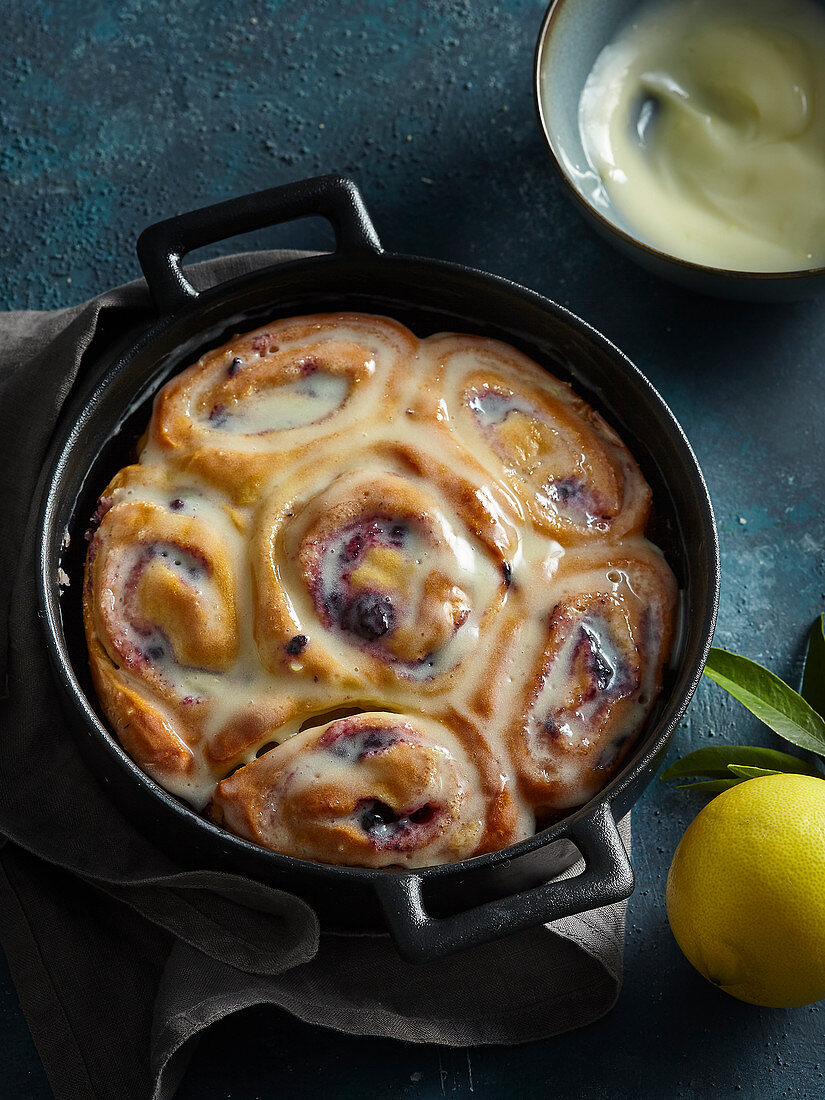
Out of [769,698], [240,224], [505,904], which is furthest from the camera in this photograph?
[769,698]

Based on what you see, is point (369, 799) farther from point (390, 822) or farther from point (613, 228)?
point (613, 228)

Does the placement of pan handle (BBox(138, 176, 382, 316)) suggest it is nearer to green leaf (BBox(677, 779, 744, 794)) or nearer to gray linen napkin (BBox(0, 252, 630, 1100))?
gray linen napkin (BBox(0, 252, 630, 1100))

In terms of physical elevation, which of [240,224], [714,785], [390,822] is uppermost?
[240,224]

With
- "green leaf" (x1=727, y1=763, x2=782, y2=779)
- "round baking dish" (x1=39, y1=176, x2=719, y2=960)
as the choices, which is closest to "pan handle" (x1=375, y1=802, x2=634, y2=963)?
"round baking dish" (x1=39, y1=176, x2=719, y2=960)

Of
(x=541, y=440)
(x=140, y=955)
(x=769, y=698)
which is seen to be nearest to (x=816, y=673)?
(x=769, y=698)

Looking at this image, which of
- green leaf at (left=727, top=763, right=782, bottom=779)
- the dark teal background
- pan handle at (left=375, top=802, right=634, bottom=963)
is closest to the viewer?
pan handle at (left=375, top=802, right=634, bottom=963)

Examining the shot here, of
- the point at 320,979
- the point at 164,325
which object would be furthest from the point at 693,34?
the point at 320,979

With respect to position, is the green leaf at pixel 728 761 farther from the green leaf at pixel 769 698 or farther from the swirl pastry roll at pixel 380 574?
the swirl pastry roll at pixel 380 574

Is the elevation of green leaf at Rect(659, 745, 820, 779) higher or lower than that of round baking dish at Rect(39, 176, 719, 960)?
lower
